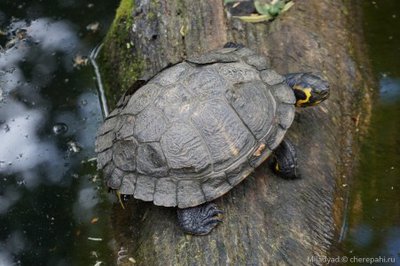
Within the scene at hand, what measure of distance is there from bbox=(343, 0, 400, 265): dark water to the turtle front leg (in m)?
0.75

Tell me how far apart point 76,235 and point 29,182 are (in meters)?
0.81

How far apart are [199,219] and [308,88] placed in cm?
143

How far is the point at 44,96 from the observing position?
5.72 m

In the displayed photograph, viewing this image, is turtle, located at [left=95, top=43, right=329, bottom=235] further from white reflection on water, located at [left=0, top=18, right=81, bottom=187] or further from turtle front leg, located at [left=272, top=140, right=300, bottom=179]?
white reflection on water, located at [left=0, top=18, right=81, bottom=187]

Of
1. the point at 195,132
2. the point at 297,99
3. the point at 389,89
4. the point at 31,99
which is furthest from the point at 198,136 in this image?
the point at 31,99

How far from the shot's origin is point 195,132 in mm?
3748

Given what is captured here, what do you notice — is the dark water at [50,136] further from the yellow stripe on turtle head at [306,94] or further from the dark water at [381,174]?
the dark water at [381,174]

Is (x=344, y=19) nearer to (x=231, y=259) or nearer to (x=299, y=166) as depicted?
(x=299, y=166)

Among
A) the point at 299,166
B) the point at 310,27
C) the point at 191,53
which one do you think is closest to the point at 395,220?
the point at 299,166

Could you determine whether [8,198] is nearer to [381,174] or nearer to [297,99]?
[297,99]

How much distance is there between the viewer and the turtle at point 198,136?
3.72 meters

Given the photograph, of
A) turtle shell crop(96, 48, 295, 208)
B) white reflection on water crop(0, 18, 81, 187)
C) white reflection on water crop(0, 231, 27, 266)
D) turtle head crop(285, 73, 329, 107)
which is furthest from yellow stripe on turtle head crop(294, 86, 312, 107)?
white reflection on water crop(0, 231, 27, 266)

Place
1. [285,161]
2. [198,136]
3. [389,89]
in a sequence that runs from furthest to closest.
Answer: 1. [389,89]
2. [285,161]
3. [198,136]

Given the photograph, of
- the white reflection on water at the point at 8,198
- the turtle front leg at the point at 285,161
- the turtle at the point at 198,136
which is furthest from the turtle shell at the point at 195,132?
the white reflection on water at the point at 8,198
